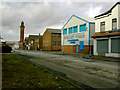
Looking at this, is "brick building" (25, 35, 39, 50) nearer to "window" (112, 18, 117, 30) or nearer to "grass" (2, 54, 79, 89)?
"window" (112, 18, 117, 30)

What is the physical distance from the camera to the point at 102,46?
22422 millimetres

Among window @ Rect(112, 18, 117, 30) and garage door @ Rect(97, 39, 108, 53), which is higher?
window @ Rect(112, 18, 117, 30)

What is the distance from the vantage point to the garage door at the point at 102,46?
856 inches

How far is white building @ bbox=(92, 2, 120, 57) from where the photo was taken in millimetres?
19761

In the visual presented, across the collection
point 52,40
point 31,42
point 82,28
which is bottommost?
point 31,42

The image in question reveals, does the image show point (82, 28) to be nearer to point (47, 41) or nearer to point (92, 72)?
point (92, 72)

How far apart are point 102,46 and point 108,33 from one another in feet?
9.40

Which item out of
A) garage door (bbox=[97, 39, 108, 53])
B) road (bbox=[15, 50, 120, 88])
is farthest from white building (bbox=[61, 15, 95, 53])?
road (bbox=[15, 50, 120, 88])

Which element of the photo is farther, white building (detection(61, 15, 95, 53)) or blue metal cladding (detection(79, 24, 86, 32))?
blue metal cladding (detection(79, 24, 86, 32))

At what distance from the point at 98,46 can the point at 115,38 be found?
4.25 metres

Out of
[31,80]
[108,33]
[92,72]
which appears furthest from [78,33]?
[31,80]

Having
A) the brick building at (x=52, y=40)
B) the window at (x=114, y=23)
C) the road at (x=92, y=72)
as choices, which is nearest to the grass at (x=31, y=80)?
the road at (x=92, y=72)

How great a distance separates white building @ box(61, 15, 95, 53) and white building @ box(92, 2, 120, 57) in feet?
14.4

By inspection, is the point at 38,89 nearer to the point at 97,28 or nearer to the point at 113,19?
the point at 113,19
